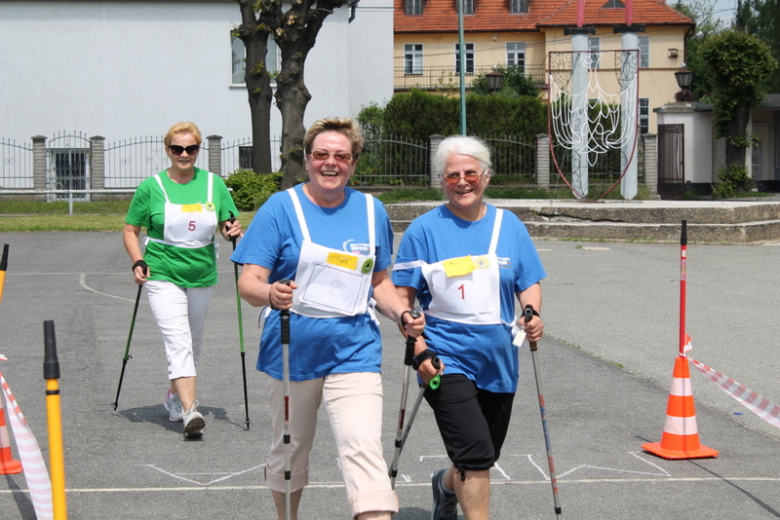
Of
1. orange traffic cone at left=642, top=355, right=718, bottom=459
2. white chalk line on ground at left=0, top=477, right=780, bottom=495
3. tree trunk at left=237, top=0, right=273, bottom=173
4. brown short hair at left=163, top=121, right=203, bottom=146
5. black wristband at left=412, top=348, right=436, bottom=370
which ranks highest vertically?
tree trunk at left=237, top=0, right=273, bottom=173

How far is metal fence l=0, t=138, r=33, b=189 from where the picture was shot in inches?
1403

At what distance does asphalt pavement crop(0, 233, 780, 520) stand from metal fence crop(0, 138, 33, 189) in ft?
78.4

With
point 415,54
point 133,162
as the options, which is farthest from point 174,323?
point 415,54

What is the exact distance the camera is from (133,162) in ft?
117

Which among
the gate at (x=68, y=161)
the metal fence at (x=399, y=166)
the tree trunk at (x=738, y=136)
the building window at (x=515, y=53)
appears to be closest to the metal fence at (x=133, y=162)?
the gate at (x=68, y=161)

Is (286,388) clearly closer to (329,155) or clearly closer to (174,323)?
(329,155)

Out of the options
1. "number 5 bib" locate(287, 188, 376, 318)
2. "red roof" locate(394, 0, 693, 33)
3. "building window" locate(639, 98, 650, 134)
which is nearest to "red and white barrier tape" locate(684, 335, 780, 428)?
"number 5 bib" locate(287, 188, 376, 318)

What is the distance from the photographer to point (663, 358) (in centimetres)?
888

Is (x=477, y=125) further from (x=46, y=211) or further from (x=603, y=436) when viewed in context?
(x=603, y=436)

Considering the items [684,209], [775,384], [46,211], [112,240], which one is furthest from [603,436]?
[46,211]

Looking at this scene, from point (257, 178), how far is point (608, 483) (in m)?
22.4

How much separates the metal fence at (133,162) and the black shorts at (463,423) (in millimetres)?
31639

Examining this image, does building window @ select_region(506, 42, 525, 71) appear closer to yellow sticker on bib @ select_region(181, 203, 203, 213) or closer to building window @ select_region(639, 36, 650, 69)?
building window @ select_region(639, 36, 650, 69)

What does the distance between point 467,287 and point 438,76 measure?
2078 inches
